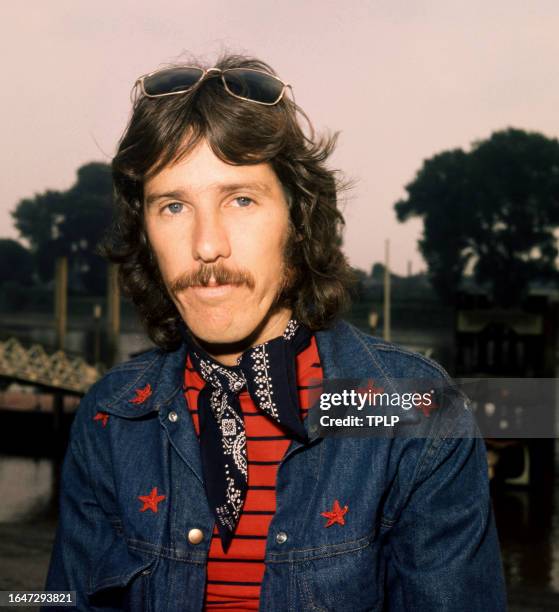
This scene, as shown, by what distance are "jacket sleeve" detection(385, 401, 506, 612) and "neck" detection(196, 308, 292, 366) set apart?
37 centimetres

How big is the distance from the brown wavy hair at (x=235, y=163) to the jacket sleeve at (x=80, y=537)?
32 centimetres

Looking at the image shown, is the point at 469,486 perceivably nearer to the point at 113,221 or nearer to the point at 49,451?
the point at 113,221

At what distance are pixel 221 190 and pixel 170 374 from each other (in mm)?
419

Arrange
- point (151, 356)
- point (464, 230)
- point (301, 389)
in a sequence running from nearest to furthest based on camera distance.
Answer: point (301, 389) < point (151, 356) < point (464, 230)

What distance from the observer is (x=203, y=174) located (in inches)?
62.6

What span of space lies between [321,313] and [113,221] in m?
0.52

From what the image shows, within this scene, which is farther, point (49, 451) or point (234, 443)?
point (49, 451)

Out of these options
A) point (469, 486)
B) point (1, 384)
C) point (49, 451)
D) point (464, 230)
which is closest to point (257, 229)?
point (469, 486)

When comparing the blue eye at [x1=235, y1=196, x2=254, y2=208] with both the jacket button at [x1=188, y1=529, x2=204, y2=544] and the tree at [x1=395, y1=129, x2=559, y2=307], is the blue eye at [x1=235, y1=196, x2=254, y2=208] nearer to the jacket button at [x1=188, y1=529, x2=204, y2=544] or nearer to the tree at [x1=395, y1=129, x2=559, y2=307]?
the jacket button at [x1=188, y1=529, x2=204, y2=544]

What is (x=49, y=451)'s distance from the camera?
26047 millimetres

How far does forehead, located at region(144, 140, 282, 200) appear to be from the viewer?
1584 mm

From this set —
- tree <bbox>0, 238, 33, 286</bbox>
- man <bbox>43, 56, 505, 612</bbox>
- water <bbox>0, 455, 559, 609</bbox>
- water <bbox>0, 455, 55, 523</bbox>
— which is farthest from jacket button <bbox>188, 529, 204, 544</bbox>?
tree <bbox>0, 238, 33, 286</bbox>

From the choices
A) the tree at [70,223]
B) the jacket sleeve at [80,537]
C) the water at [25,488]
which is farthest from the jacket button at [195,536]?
the tree at [70,223]

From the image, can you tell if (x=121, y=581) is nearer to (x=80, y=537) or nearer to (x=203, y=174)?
(x=80, y=537)
